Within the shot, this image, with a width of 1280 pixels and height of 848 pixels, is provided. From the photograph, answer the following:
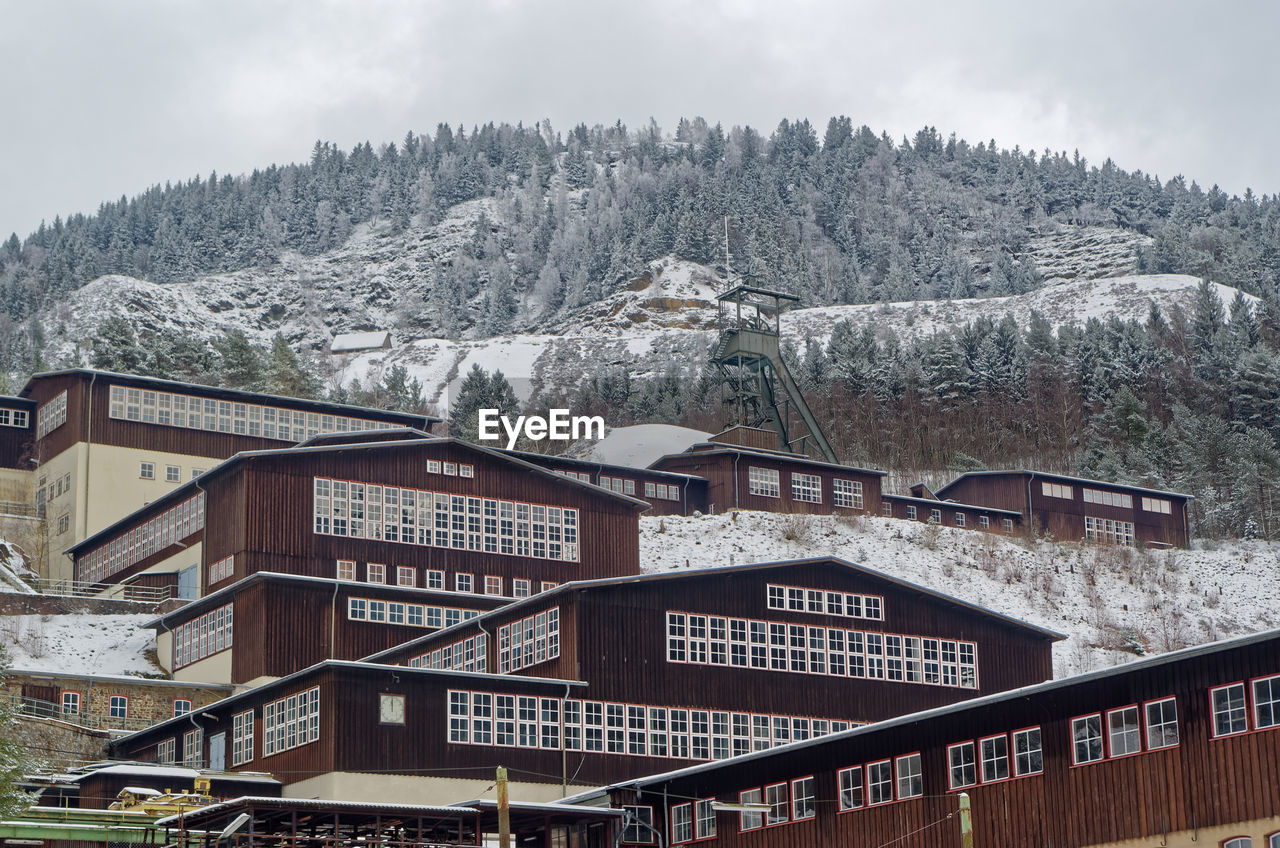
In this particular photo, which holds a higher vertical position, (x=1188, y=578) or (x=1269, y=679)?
(x=1188, y=578)

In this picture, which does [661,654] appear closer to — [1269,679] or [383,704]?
[383,704]

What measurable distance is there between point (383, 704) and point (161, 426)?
34.5m

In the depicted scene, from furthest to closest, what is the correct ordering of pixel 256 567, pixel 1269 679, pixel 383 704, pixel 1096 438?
pixel 1096 438 < pixel 256 567 < pixel 383 704 < pixel 1269 679

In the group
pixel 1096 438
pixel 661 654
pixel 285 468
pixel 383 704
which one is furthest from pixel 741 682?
pixel 1096 438

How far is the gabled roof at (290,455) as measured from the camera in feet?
203

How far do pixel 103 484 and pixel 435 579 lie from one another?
18.7 metres

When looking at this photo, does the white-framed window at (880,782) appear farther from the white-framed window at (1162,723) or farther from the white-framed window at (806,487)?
the white-framed window at (806,487)

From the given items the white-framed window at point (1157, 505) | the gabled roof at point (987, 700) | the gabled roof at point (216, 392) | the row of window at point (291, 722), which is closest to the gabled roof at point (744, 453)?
the white-framed window at point (1157, 505)

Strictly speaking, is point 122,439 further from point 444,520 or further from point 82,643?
point 444,520

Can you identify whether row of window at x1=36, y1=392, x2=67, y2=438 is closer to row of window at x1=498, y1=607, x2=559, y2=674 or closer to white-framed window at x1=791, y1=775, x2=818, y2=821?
row of window at x1=498, y1=607, x2=559, y2=674

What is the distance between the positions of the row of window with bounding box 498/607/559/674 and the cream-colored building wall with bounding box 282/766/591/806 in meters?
4.96

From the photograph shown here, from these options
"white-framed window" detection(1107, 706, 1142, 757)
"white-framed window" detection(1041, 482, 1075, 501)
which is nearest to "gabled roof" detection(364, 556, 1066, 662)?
"white-framed window" detection(1107, 706, 1142, 757)

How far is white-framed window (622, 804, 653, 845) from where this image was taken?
130 ft

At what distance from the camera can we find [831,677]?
5188 centimetres
